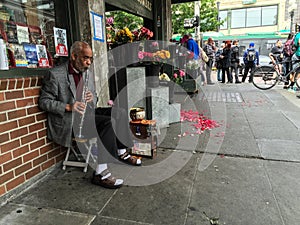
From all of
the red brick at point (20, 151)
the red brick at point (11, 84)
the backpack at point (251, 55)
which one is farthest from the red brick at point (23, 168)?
the backpack at point (251, 55)

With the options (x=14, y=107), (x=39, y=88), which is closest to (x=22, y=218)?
(x=14, y=107)

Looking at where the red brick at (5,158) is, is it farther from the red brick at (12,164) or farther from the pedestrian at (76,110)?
the pedestrian at (76,110)

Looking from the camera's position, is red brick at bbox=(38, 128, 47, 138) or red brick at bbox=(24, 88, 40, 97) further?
red brick at bbox=(38, 128, 47, 138)

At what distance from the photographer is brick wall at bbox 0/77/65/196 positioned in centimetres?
199

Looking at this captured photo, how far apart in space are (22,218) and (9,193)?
1.11 feet

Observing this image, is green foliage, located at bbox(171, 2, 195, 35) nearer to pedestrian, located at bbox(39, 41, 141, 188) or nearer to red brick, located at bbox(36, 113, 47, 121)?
pedestrian, located at bbox(39, 41, 141, 188)

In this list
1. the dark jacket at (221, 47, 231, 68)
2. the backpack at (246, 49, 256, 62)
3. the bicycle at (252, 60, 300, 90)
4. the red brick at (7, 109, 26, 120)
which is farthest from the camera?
the backpack at (246, 49, 256, 62)

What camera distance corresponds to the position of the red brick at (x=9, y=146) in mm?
1979

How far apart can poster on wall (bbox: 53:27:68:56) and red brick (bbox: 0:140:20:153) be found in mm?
1075

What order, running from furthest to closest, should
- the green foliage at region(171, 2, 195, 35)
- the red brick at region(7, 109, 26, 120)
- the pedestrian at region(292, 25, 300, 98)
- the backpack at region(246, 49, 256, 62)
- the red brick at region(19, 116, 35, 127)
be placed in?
the green foliage at region(171, 2, 195, 35)
the backpack at region(246, 49, 256, 62)
the pedestrian at region(292, 25, 300, 98)
the red brick at region(19, 116, 35, 127)
the red brick at region(7, 109, 26, 120)

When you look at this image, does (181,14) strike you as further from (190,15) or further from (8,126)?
(8,126)

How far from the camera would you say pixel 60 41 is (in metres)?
2.67

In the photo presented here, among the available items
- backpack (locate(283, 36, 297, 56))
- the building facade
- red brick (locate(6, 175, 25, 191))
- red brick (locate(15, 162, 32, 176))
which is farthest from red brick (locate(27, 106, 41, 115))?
the building facade

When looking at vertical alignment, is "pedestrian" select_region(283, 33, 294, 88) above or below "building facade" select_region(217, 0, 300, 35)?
below
